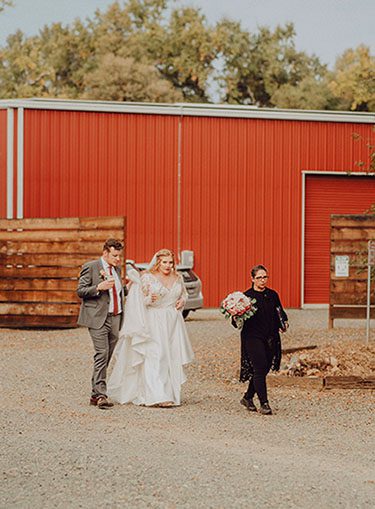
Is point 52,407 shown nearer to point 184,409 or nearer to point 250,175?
point 184,409

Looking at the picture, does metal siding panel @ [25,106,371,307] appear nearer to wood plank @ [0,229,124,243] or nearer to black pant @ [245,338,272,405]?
wood plank @ [0,229,124,243]

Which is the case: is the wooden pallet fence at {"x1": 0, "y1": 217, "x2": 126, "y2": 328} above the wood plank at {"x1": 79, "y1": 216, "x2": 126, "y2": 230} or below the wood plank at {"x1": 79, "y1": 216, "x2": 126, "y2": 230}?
Answer: below

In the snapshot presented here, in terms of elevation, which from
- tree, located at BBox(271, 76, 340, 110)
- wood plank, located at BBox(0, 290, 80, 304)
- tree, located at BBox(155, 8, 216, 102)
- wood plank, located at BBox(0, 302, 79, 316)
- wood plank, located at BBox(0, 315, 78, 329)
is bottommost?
wood plank, located at BBox(0, 315, 78, 329)

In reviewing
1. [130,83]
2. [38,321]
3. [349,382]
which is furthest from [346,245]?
[130,83]

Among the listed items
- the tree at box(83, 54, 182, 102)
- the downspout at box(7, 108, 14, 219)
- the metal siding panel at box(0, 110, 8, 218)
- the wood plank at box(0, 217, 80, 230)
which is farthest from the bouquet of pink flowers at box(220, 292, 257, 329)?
the tree at box(83, 54, 182, 102)

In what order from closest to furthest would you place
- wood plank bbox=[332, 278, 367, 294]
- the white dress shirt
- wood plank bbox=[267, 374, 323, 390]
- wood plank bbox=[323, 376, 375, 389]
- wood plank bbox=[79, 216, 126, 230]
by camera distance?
the white dress shirt
wood plank bbox=[323, 376, 375, 389]
wood plank bbox=[267, 374, 323, 390]
wood plank bbox=[79, 216, 126, 230]
wood plank bbox=[332, 278, 367, 294]

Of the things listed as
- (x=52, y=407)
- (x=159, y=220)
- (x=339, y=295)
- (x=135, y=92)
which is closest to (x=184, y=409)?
(x=52, y=407)

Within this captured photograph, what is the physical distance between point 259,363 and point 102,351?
5.75ft

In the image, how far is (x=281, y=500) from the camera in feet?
23.4

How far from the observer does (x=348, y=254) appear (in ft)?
69.2

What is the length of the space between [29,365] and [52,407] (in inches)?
160

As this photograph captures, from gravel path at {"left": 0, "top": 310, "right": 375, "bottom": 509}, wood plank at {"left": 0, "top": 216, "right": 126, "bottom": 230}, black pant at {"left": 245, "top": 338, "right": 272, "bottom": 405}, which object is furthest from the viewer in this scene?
wood plank at {"left": 0, "top": 216, "right": 126, "bottom": 230}

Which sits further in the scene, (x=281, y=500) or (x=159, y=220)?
(x=159, y=220)

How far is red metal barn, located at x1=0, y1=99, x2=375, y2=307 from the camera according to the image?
91.5 feet
